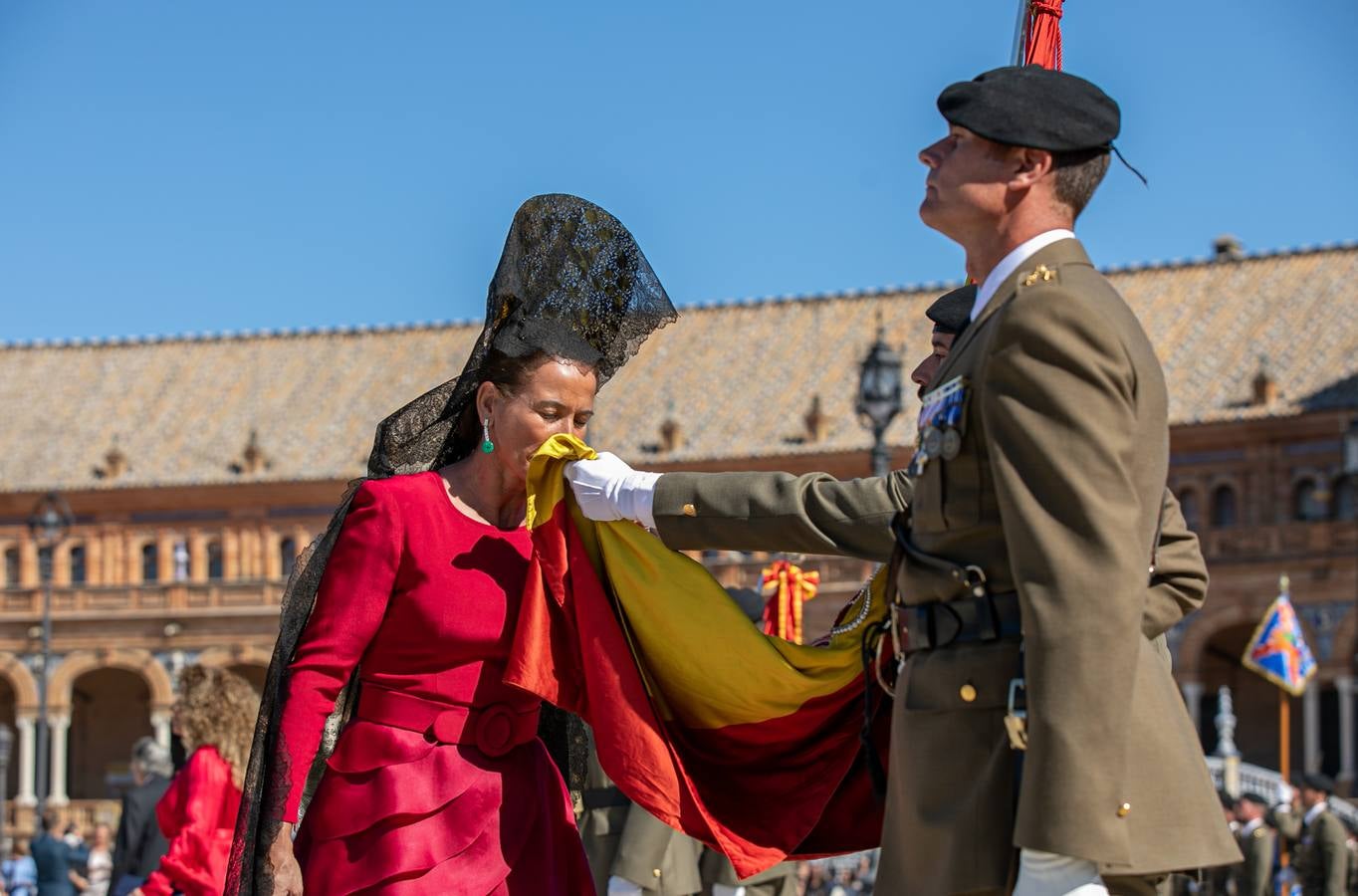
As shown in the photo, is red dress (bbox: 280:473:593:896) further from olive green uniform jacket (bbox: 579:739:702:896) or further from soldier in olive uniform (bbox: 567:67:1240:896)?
olive green uniform jacket (bbox: 579:739:702:896)

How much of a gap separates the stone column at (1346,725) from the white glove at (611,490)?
39911mm

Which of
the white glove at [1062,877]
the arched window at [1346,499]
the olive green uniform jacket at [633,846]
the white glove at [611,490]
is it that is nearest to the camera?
the white glove at [1062,877]

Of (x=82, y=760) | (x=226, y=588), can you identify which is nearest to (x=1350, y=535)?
(x=226, y=588)

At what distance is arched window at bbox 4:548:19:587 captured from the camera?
55688mm

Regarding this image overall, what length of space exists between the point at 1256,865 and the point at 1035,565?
14203mm

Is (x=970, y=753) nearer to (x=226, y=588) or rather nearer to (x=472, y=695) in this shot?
(x=472, y=695)

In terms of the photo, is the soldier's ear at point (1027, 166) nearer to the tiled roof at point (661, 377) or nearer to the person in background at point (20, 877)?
the person in background at point (20, 877)

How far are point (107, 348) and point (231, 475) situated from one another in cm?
802

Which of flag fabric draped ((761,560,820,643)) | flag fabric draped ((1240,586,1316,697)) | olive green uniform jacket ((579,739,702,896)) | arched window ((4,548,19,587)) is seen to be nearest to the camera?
olive green uniform jacket ((579,739,702,896))

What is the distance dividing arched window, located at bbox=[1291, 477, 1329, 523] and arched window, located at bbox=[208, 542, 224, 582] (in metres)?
26.0

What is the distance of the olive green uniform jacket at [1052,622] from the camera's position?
3.23m

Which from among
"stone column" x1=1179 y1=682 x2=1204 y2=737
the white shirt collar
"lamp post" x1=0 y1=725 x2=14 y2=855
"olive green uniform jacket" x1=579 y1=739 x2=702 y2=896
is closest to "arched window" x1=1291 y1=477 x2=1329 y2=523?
"stone column" x1=1179 y1=682 x2=1204 y2=737

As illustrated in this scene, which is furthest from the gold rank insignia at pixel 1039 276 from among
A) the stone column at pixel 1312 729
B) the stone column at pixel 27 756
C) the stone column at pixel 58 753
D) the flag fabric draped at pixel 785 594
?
the stone column at pixel 58 753

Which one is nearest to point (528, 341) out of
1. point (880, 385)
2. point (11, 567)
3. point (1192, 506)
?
point (880, 385)
